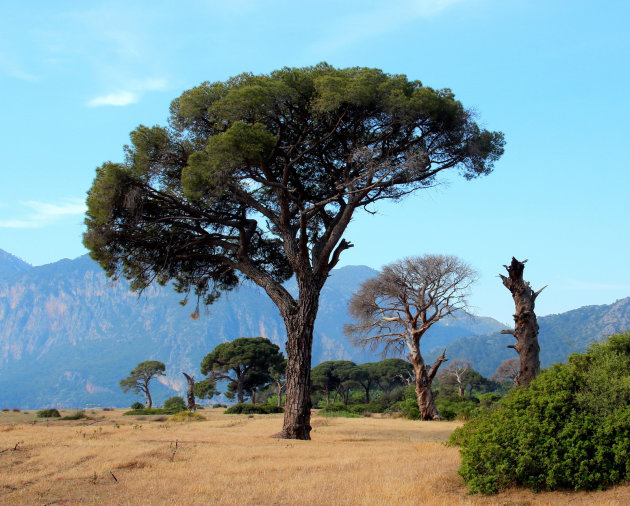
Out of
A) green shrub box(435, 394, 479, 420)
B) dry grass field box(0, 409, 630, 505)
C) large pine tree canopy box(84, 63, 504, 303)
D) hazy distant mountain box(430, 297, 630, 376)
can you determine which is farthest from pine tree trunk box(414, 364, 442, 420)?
hazy distant mountain box(430, 297, 630, 376)

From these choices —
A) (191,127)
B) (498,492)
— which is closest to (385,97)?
(191,127)

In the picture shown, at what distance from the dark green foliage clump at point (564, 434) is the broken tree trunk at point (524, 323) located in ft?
13.2

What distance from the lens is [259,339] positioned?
2468 inches

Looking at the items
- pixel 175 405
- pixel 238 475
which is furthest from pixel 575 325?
pixel 238 475

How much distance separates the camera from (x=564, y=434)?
6582 millimetres

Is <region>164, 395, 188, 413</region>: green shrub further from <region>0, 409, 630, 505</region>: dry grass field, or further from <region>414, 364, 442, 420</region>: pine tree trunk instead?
<region>0, 409, 630, 505</region>: dry grass field

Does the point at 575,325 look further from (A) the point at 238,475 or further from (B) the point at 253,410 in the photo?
(A) the point at 238,475

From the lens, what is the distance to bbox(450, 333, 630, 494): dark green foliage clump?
6.36 metres

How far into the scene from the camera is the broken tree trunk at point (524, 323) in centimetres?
1141

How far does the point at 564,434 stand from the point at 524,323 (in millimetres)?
5304

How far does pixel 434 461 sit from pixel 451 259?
71.8ft

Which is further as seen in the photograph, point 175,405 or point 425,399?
point 175,405

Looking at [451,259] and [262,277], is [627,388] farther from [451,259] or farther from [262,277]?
[451,259]

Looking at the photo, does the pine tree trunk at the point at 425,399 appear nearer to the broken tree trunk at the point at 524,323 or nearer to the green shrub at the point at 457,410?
the green shrub at the point at 457,410
